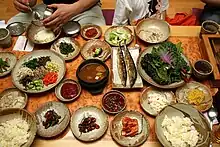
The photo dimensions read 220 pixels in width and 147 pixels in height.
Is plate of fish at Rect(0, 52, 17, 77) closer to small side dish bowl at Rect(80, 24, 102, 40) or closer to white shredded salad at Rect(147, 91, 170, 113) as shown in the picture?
small side dish bowl at Rect(80, 24, 102, 40)

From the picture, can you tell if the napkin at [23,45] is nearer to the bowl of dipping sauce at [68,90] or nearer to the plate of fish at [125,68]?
the bowl of dipping sauce at [68,90]

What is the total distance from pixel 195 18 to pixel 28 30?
6.43ft

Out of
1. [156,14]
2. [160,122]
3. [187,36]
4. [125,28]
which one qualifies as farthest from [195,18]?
[160,122]

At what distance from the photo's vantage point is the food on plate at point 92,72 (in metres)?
2.19

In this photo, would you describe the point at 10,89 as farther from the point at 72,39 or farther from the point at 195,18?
the point at 195,18

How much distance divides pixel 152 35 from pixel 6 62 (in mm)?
1277

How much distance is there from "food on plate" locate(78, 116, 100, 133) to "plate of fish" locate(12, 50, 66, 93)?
0.39 metres

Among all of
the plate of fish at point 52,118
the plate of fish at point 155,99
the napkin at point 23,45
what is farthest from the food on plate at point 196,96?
the napkin at point 23,45

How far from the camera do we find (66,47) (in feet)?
8.04

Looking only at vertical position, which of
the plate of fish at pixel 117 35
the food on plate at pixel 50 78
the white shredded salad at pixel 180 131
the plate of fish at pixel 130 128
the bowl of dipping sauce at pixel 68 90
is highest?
the plate of fish at pixel 117 35

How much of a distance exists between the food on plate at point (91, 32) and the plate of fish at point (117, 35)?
0.33 ft

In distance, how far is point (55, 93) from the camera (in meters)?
2.17

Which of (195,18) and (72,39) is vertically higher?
(72,39)

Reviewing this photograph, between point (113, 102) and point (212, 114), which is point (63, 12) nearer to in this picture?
point (113, 102)
